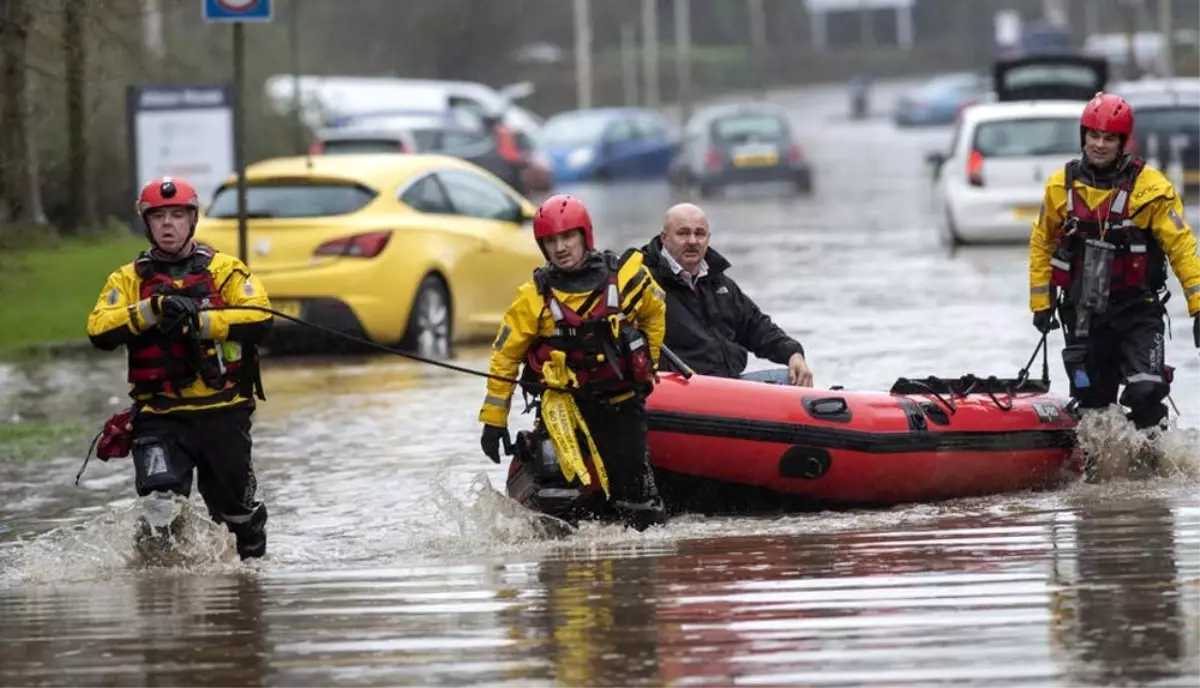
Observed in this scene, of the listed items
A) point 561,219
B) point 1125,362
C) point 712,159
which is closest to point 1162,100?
point 712,159

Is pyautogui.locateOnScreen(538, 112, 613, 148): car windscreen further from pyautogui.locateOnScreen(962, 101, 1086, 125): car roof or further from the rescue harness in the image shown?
the rescue harness

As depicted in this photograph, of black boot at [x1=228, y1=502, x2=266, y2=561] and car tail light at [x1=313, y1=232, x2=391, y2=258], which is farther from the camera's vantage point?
car tail light at [x1=313, y1=232, x2=391, y2=258]

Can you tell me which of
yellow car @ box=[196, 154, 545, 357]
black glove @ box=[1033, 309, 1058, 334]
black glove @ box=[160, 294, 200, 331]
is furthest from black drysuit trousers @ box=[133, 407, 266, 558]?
yellow car @ box=[196, 154, 545, 357]

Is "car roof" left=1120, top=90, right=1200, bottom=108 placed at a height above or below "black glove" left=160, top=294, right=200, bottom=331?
above

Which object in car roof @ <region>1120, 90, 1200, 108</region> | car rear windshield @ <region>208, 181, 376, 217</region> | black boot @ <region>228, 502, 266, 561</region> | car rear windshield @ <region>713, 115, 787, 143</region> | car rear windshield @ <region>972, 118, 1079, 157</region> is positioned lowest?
black boot @ <region>228, 502, 266, 561</region>

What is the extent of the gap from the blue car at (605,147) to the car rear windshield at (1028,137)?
72.8 feet

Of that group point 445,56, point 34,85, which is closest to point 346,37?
point 445,56

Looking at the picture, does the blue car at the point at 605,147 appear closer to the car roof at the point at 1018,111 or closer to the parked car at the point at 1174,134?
the parked car at the point at 1174,134

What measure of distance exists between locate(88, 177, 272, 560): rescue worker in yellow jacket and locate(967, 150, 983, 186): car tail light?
17.2m

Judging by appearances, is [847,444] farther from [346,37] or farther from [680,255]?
[346,37]

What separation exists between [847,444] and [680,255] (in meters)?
1.08

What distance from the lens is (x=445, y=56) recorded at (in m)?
81.2

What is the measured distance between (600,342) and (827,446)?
1240 mm

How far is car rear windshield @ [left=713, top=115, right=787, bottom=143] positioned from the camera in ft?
139
